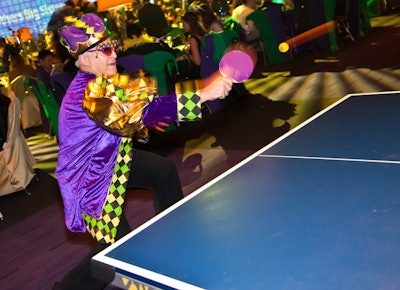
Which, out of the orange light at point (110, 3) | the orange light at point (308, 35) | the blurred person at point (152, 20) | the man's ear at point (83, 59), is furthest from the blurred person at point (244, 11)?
the man's ear at point (83, 59)

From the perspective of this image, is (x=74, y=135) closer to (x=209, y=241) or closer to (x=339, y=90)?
(x=209, y=241)

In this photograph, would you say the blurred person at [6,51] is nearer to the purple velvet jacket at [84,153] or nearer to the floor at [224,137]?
the floor at [224,137]

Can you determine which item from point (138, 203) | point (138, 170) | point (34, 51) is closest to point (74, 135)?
point (138, 170)

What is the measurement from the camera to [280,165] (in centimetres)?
231

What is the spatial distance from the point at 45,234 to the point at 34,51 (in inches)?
341

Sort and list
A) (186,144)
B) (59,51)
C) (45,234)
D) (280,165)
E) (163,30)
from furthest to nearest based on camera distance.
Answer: (163,30)
(59,51)
(186,144)
(45,234)
(280,165)

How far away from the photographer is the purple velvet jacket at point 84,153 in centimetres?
238

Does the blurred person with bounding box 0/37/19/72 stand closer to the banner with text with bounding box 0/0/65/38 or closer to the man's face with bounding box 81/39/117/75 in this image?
the banner with text with bounding box 0/0/65/38

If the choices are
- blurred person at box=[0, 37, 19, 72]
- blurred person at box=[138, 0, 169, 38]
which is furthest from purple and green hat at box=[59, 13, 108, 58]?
blurred person at box=[0, 37, 19, 72]

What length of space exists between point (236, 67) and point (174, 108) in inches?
14.7

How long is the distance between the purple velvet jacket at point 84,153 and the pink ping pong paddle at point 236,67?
0.98 feet

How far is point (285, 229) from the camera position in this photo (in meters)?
1.63

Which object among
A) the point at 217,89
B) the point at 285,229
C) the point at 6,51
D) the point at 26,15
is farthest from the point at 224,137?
the point at 26,15

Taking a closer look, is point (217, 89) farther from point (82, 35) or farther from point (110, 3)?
point (110, 3)
